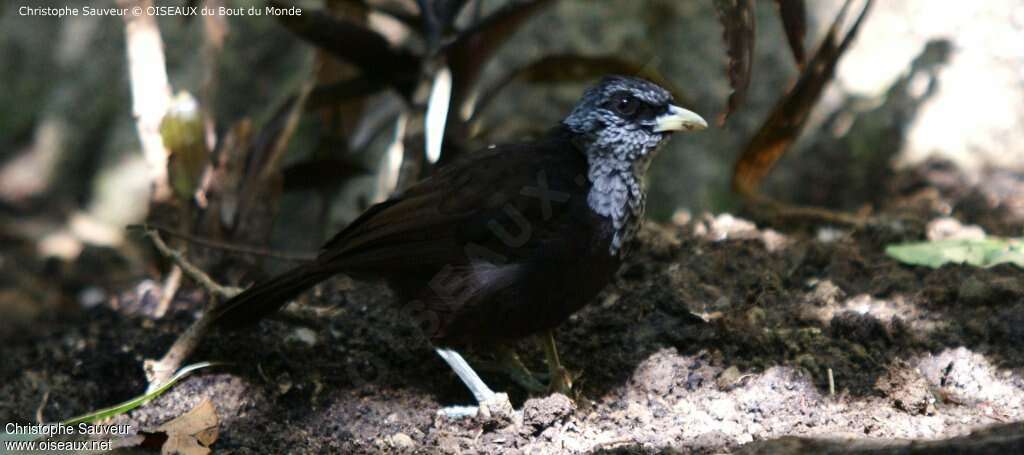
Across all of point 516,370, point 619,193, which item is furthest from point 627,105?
point 516,370

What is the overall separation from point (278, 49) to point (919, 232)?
11.9 ft

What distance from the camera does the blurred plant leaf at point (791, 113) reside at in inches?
151

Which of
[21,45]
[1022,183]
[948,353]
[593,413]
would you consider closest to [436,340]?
[593,413]

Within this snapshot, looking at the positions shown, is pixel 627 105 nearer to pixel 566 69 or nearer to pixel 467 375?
pixel 467 375

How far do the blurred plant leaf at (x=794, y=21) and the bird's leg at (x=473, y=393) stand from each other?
160cm

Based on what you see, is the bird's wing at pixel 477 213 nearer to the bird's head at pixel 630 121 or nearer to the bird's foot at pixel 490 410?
the bird's head at pixel 630 121

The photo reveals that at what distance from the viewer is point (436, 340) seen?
320 centimetres

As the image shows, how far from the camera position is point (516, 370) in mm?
3346

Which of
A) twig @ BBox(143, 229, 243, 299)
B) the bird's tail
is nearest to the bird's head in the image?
the bird's tail

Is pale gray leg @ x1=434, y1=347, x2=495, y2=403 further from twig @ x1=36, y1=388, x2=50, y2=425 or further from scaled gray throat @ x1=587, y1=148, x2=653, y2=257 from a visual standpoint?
twig @ x1=36, y1=388, x2=50, y2=425

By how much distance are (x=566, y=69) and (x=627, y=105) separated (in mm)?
1093

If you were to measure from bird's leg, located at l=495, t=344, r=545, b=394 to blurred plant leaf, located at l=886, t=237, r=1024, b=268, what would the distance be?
1.37 metres

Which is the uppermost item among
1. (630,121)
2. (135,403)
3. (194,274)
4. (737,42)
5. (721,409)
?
(737,42)

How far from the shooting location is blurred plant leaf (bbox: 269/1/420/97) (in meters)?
3.98
